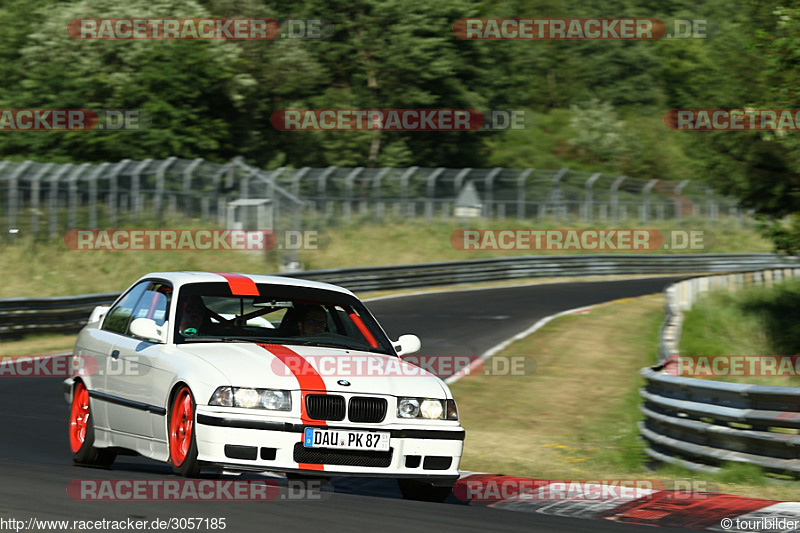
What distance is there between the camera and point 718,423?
9727 millimetres

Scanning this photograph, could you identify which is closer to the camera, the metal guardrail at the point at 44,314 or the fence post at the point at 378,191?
the metal guardrail at the point at 44,314

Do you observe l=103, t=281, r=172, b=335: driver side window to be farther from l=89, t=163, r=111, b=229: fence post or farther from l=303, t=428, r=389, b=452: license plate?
l=89, t=163, r=111, b=229: fence post

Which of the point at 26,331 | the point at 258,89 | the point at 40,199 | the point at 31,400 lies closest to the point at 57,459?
the point at 31,400

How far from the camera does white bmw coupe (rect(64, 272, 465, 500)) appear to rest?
275 inches

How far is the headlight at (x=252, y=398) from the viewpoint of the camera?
7.00 m

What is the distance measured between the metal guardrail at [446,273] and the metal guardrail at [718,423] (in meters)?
13.4

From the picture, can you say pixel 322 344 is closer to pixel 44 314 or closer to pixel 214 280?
pixel 214 280

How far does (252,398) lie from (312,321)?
1431 mm

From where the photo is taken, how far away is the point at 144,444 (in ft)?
25.3

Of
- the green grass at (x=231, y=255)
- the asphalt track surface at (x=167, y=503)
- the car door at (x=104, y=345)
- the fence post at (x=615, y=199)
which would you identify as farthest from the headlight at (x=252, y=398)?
the fence post at (x=615, y=199)

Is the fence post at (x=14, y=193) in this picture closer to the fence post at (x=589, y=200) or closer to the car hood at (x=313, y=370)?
the car hood at (x=313, y=370)

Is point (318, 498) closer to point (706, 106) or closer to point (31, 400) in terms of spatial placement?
point (31, 400)

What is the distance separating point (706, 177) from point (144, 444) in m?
27.5

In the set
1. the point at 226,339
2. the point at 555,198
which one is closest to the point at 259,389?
the point at 226,339
